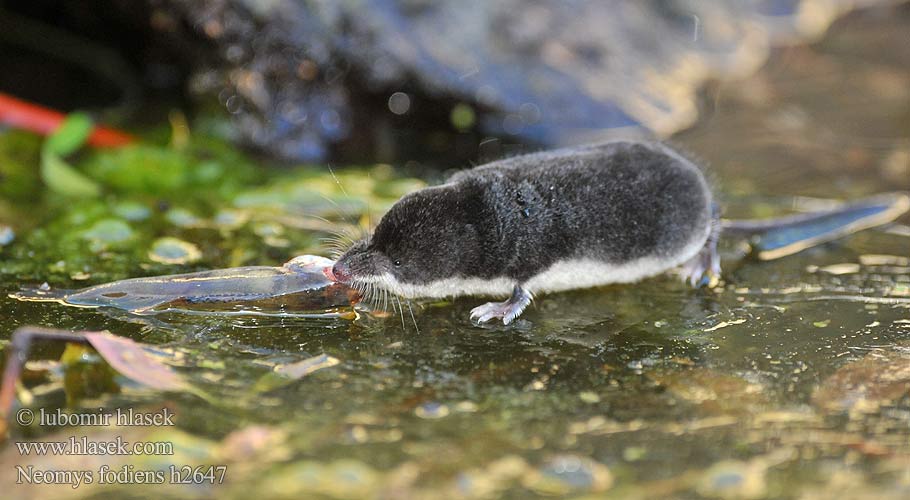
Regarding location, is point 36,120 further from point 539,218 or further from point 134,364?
point 539,218

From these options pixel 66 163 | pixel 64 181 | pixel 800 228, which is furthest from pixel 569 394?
pixel 66 163

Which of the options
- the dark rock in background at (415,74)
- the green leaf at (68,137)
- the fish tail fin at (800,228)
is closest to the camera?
the fish tail fin at (800,228)

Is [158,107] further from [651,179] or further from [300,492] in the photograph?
[300,492]

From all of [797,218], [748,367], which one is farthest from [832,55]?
[748,367]

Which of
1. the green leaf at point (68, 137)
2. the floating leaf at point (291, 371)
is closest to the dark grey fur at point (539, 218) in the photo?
the floating leaf at point (291, 371)

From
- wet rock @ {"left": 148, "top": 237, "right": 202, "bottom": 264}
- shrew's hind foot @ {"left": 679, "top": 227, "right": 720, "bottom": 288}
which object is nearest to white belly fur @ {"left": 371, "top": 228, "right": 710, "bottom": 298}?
shrew's hind foot @ {"left": 679, "top": 227, "right": 720, "bottom": 288}

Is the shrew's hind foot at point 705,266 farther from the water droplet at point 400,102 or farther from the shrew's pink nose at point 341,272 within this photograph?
the water droplet at point 400,102
